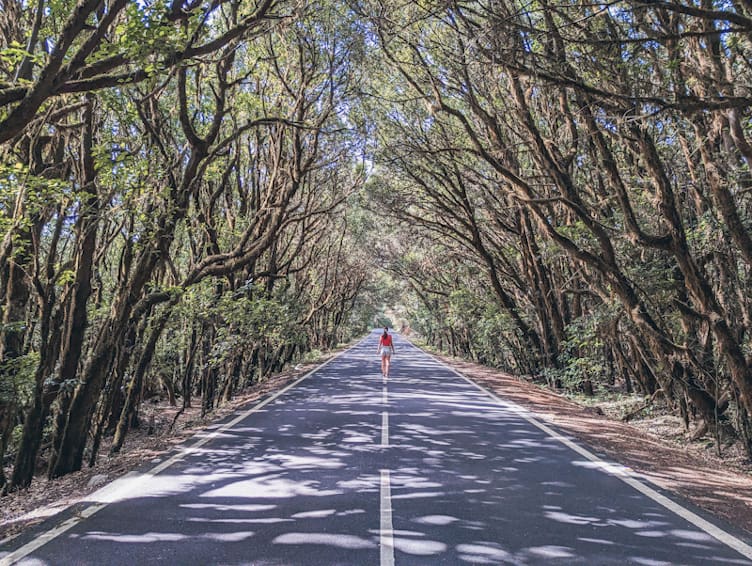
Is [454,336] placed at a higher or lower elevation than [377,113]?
lower

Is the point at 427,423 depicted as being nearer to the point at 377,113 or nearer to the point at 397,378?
the point at 397,378

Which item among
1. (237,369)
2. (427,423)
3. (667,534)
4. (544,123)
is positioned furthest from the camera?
(237,369)

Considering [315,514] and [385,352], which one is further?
[385,352]

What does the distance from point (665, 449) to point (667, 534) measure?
16.2 feet

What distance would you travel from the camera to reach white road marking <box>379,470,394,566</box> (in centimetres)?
435

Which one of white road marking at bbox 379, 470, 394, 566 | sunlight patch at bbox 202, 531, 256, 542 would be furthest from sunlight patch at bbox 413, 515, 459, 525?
sunlight patch at bbox 202, 531, 256, 542

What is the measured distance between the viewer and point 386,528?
4.98m

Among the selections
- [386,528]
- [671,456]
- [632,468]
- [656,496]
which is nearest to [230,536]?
[386,528]

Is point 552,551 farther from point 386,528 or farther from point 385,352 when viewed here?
point 385,352

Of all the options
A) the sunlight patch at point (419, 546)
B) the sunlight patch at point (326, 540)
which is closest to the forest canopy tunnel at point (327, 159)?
the sunlight patch at point (326, 540)

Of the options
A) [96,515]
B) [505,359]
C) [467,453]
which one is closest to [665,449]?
[467,453]

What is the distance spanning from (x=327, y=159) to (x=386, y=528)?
17550 millimetres

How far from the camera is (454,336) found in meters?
48.2

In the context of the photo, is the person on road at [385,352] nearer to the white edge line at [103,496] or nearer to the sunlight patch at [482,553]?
the white edge line at [103,496]
